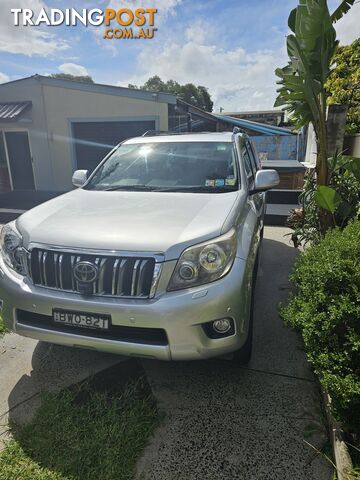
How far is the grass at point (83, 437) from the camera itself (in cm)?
195

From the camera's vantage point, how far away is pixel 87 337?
229cm

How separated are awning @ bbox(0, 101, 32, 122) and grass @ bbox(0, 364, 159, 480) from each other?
10.5 metres

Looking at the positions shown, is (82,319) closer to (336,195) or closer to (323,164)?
(336,195)

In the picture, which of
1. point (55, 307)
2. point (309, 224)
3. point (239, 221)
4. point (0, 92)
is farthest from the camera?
point (0, 92)

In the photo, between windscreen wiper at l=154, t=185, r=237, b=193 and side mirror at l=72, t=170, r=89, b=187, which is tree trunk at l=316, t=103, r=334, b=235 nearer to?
windscreen wiper at l=154, t=185, r=237, b=193

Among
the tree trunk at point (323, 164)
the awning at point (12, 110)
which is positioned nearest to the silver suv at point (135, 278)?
the tree trunk at point (323, 164)

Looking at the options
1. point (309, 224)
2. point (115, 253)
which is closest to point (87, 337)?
point (115, 253)

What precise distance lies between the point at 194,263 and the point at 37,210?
1621 mm

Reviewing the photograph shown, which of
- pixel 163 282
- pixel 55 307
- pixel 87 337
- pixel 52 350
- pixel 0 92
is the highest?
pixel 0 92

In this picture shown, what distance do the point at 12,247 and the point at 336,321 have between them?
2376 millimetres

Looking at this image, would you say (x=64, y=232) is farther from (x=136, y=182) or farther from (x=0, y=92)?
(x=0, y=92)

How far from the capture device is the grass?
1.95 meters

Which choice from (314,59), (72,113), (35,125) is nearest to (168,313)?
(314,59)

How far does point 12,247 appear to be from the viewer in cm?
261
